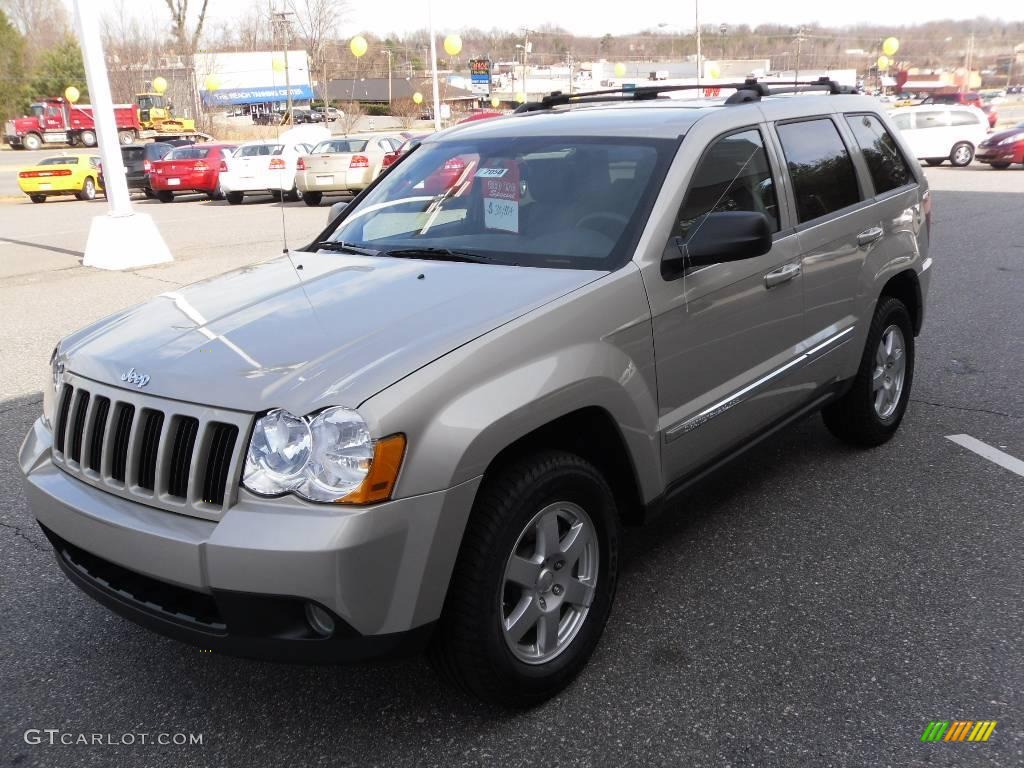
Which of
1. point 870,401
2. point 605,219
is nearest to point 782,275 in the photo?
point 605,219

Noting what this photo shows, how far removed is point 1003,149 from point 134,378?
26.9m

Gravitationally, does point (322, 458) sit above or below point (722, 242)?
below

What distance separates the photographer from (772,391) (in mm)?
3900

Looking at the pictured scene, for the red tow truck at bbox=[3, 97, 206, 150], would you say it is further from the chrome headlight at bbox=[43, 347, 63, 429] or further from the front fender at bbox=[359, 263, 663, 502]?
the front fender at bbox=[359, 263, 663, 502]

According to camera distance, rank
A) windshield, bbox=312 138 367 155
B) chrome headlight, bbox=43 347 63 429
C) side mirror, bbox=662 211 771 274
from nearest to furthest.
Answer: chrome headlight, bbox=43 347 63 429 < side mirror, bbox=662 211 771 274 < windshield, bbox=312 138 367 155

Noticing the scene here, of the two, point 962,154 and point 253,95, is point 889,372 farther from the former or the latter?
point 253,95

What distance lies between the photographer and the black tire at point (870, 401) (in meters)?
4.72

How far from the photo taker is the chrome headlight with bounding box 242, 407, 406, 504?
7.78ft

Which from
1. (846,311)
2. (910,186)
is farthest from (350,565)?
(910,186)

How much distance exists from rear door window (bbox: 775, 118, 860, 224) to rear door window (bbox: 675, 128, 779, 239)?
0.21 m

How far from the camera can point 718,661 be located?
10.3 feet

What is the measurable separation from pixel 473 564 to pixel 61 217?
21.3 meters

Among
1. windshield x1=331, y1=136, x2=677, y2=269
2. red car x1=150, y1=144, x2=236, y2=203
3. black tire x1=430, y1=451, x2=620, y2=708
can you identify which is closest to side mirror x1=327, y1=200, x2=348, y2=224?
windshield x1=331, y1=136, x2=677, y2=269

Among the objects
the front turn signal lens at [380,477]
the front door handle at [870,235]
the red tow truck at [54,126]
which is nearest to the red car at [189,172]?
the front door handle at [870,235]
